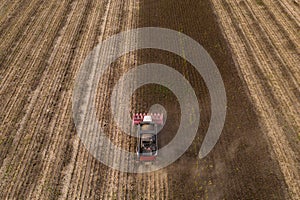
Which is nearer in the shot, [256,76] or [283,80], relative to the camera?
[283,80]

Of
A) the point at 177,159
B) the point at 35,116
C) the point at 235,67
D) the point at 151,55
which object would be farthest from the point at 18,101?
the point at 235,67

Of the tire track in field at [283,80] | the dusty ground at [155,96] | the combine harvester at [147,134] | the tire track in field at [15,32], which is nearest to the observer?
the dusty ground at [155,96]

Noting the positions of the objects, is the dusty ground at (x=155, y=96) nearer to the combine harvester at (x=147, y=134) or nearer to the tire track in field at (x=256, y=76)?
the tire track in field at (x=256, y=76)

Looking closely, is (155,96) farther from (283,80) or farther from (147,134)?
(283,80)

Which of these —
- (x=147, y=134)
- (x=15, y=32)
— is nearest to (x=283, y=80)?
(x=147, y=134)

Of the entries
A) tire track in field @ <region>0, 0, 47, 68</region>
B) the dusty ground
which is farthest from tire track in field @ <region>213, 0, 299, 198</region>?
tire track in field @ <region>0, 0, 47, 68</region>

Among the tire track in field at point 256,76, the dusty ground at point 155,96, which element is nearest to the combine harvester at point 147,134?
the dusty ground at point 155,96
